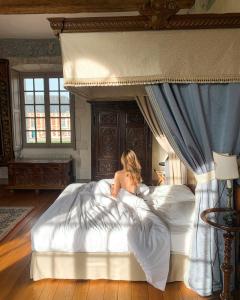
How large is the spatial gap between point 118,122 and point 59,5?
3.57 metres

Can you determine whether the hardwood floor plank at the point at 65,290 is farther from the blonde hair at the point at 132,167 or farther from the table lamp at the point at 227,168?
the table lamp at the point at 227,168

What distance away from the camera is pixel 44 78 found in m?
6.56

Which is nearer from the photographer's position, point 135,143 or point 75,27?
point 75,27

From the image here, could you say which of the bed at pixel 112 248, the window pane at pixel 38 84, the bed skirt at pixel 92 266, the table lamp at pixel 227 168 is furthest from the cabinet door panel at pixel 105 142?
the table lamp at pixel 227 168

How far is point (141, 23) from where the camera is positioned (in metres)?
2.30

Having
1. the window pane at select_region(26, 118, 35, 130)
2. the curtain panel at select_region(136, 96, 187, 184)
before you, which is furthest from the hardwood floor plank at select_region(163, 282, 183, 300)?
the window pane at select_region(26, 118, 35, 130)

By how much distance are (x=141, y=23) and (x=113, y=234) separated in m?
1.92

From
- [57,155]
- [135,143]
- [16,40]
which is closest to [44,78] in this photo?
[16,40]

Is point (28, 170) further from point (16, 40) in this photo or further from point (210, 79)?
point (210, 79)

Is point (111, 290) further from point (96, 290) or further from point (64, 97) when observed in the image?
point (64, 97)

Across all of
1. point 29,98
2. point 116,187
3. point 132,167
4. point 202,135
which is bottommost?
point 116,187

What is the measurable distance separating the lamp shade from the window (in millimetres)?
4719

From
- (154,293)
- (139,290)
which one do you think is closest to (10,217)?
(139,290)

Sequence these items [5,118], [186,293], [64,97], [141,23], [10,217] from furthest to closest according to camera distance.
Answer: [64,97] < [5,118] < [10,217] < [186,293] < [141,23]
